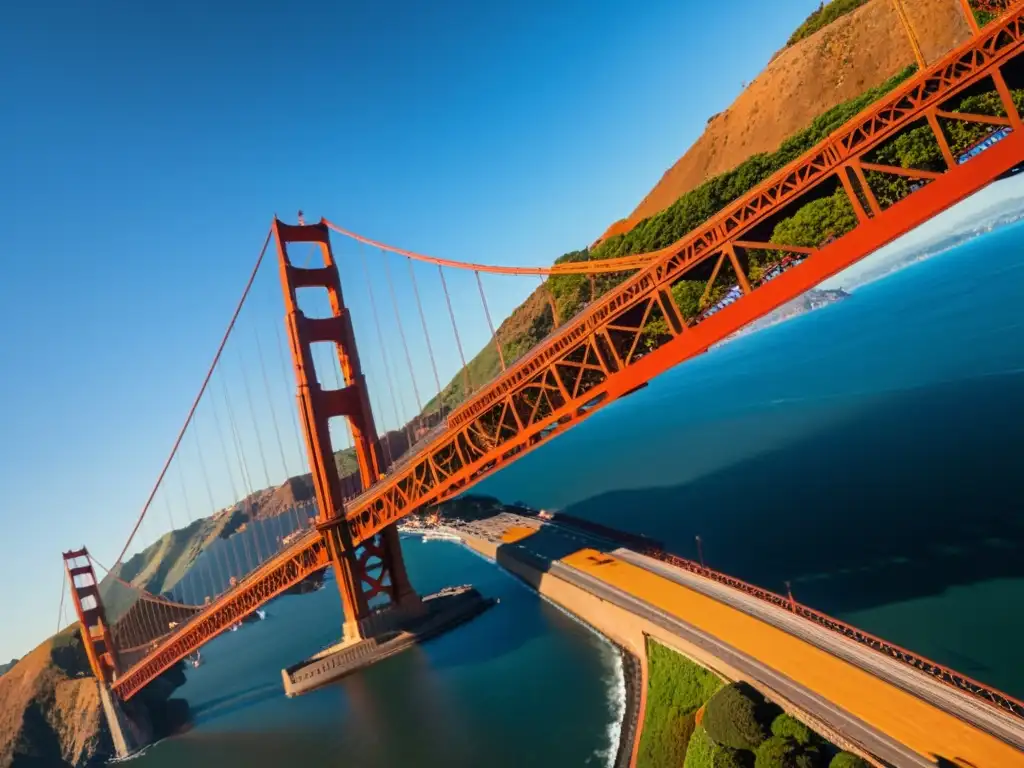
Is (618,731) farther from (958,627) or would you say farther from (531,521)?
(531,521)

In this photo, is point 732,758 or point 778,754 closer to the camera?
point 778,754

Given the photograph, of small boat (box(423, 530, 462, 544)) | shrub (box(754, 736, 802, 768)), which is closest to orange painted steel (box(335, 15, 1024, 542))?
shrub (box(754, 736, 802, 768))

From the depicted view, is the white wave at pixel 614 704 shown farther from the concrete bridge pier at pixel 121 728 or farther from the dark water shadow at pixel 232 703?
the concrete bridge pier at pixel 121 728

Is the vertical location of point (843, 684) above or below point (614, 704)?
above

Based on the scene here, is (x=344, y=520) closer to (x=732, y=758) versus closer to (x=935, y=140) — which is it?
(x=732, y=758)

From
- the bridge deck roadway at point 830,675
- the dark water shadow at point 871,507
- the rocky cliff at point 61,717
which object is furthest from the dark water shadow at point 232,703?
the dark water shadow at point 871,507

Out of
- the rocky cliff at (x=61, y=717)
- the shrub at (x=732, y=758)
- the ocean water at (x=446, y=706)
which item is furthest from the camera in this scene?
the rocky cliff at (x=61, y=717)

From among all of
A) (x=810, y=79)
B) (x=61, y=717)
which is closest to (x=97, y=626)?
(x=61, y=717)

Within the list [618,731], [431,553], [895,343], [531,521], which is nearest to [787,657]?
[618,731]
